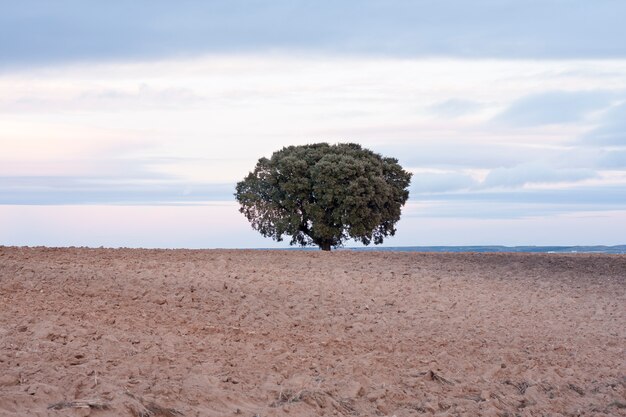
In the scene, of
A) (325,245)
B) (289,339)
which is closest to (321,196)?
(325,245)

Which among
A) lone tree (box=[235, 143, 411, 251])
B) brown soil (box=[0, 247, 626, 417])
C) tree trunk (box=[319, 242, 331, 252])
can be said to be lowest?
brown soil (box=[0, 247, 626, 417])

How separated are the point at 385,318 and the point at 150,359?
17.7ft

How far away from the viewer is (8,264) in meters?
13.6

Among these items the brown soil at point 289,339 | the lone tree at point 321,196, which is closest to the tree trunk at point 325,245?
the lone tree at point 321,196

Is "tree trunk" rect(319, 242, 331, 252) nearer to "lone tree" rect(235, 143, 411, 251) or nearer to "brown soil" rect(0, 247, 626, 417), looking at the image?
"lone tree" rect(235, 143, 411, 251)

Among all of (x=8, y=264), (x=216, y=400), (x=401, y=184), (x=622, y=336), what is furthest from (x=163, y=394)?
(x=401, y=184)

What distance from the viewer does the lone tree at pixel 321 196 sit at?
29.8 m

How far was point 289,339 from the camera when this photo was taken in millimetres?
11000

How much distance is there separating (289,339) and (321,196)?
63.1 ft

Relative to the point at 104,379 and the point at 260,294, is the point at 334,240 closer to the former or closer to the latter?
the point at 260,294

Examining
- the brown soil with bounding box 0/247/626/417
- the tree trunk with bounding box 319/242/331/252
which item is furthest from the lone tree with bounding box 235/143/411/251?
the brown soil with bounding box 0/247/626/417

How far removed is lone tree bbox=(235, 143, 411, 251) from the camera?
29.8 metres

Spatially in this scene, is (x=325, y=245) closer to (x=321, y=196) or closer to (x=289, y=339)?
(x=321, y=196)

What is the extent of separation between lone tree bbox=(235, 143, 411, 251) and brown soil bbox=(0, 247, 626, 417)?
36.8 ft
